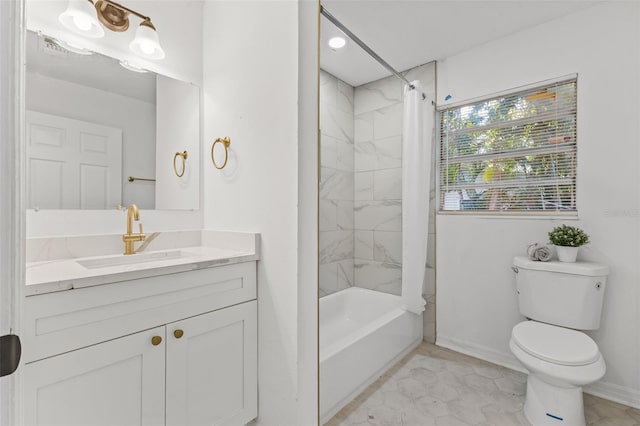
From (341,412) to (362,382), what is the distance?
9.6 inches

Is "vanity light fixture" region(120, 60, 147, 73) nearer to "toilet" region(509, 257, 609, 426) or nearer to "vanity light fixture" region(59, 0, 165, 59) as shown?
"vanity light fixture" region(59, 0, 165, 59)

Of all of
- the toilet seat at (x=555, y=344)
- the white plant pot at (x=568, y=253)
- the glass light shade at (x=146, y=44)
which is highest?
the glass light shade at (x=146, y=44)

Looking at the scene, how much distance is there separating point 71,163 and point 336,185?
75.3 inches

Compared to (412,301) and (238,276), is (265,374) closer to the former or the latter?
(238,276)

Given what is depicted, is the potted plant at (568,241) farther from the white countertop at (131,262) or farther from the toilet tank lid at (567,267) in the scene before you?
the white countertop at (131,262)

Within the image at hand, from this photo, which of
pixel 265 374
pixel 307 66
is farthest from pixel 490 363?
pixel 307 66

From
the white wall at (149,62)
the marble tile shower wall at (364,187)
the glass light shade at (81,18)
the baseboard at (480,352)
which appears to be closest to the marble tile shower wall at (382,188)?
the marble tile shower wall at (364,187)

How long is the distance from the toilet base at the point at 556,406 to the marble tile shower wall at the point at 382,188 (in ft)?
3.22

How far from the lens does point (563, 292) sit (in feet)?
5.81

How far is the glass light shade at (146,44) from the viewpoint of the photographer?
58.8 inches

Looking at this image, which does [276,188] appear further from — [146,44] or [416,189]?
[416,189]

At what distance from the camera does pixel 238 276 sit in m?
1.39

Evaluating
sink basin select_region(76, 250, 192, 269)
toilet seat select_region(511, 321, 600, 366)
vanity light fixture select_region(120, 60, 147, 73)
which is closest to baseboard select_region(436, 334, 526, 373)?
toilet seat select_region(511, 321, 600, 366)

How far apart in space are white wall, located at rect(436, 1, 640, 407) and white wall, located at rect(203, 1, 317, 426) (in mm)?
1556
